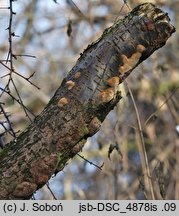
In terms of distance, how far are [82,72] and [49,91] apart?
10.8ft

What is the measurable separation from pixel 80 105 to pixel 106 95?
0.25 ft

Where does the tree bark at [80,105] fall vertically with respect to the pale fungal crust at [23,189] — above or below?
above

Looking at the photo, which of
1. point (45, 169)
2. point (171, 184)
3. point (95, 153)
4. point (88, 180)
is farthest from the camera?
point (88, 180)

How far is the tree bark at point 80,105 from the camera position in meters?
1.52

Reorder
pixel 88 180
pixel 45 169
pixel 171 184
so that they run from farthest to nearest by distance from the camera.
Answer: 1. pixel 88 180
2. pixel 171 184
3. pixel 45 169

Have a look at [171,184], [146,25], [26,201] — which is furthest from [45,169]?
[171,184]

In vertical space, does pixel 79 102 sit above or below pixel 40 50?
below

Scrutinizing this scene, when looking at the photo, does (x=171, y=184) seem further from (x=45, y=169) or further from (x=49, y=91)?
(x=45, y=169)

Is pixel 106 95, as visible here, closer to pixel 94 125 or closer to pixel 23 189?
pixel 94 125

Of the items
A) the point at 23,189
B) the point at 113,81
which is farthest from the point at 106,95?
the point at 23,189

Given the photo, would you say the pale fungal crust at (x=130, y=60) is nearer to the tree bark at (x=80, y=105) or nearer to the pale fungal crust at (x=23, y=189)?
the tree bark at (x=80, y=105)

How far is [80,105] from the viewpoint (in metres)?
1.56

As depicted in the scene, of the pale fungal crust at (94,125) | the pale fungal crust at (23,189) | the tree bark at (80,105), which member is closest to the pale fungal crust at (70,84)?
the tree bark at (80,105)

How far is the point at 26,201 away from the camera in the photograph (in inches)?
62.1
